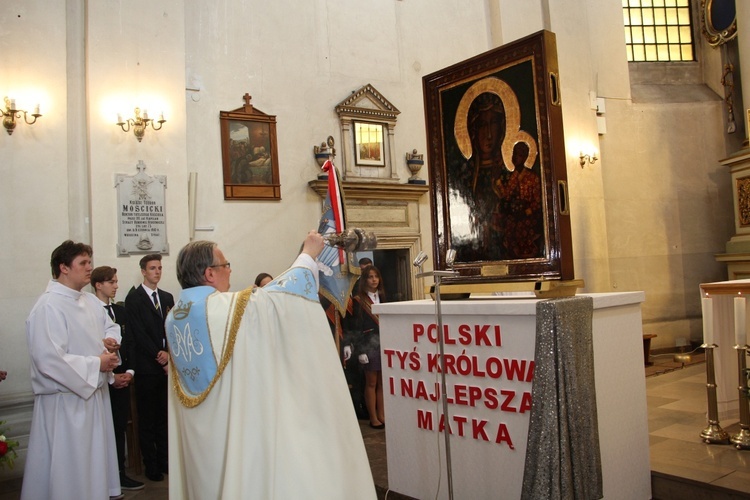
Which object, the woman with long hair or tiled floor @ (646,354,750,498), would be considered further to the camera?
the woman with long hair

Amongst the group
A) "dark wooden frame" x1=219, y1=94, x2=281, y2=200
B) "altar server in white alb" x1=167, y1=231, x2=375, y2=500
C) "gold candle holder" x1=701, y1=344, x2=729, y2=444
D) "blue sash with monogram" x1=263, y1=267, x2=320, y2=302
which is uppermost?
"dark wooden frame" x1=219, y1=94, x2=281, y2=200

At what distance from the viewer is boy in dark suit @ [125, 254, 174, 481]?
5.36 metres

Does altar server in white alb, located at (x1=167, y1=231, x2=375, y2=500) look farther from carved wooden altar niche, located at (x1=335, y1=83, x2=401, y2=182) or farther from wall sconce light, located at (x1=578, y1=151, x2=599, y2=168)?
wall sconce light, located at (x1=578, y1=151, x2=599, y2=168)

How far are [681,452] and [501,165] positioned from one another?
7.69 feet

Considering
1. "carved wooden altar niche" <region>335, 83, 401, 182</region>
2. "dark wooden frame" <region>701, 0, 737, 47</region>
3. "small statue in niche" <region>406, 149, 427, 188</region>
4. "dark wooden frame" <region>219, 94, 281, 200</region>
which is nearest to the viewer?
"dark wooden frame" <region>219, 94, 281, 200</region>

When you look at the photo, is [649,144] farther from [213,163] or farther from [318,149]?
[213,163]

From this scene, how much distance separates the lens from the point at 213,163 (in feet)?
24.1

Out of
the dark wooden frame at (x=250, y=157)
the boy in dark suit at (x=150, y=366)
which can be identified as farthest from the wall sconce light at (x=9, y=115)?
the dark wooden frame at (x=250, y=157)

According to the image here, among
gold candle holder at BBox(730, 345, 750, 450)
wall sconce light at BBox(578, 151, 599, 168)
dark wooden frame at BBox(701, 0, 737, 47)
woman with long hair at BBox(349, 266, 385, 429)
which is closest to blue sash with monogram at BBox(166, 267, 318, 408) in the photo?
gold candle holder at BBox(730, 345, 750, 450)

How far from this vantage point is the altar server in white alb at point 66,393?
3799 millimetres

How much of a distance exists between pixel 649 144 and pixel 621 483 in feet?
28.4

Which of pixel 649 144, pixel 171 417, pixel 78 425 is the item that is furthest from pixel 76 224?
pixel 649 144

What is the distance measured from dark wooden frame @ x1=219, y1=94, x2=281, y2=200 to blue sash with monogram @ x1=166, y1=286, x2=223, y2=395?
178 inches

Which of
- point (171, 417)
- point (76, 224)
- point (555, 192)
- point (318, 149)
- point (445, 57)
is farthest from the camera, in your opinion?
point (445, 57)
